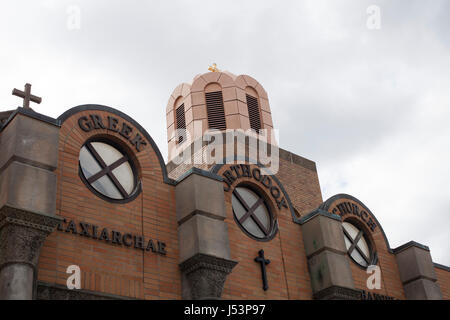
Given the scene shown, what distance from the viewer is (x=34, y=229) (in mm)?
11336

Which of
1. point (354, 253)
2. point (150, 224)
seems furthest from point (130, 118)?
point (354, 253)

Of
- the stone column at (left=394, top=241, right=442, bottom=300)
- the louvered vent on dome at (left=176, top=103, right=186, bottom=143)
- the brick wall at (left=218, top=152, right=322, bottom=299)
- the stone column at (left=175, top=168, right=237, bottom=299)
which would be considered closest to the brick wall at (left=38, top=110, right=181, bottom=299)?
the stone column at (left=175, top=168, right=237, bottom=299)

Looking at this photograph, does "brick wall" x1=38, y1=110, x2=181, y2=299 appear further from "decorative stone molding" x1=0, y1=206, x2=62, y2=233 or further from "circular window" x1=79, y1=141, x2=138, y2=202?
"decorative stone molding" x1=0, y1=206, x2=62, y2=233

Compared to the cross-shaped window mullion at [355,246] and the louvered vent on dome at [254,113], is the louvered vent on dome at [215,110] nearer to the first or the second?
the louvered vent on dome at [254,113]

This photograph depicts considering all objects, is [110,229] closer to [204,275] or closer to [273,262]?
[204,275]

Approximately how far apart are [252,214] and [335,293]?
2974mm

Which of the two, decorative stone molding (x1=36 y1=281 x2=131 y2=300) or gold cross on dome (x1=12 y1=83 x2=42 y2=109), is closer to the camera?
decorative stone molding (x1=36 y1=281 x2=131 y2=300)

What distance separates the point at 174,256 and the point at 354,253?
6.83 m

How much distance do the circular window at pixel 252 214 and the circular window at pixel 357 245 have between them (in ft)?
9.96

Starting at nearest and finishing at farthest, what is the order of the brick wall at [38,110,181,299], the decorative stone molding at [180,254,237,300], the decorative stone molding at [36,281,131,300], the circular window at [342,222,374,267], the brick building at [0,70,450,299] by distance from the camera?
the decorative stone molding at [36,281,131,300], the brick building at [0,70,450,299], the brick wall at [38,110,181,299], the decorative stone molding at [180,254,237,300], the circular window at [342,222,374,267]

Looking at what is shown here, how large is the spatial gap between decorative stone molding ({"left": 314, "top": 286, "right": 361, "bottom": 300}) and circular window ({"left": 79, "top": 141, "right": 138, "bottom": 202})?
18.7ft

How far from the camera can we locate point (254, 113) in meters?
24.9

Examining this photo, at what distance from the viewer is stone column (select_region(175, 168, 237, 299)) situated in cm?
1347
